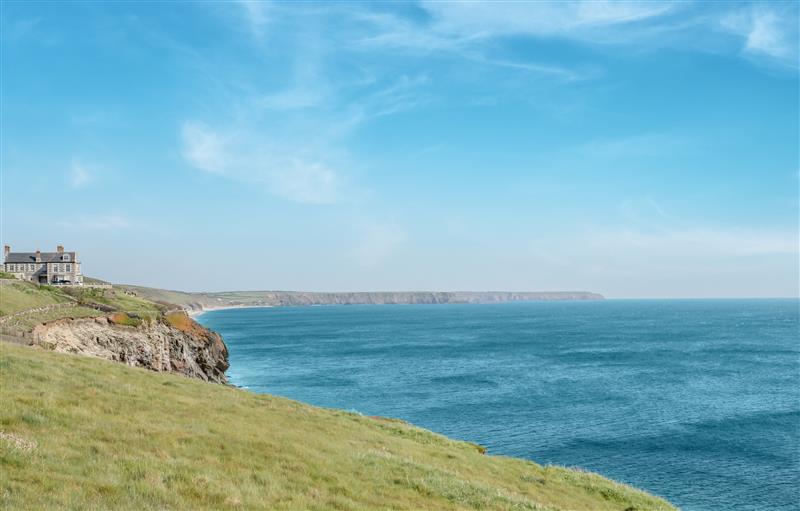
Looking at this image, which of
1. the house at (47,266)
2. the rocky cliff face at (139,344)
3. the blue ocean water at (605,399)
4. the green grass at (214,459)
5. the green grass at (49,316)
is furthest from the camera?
the house at (47,266)

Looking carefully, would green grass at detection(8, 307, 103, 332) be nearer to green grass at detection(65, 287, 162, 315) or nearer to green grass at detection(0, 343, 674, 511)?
green grass at detection(65, 287, 162, 315)

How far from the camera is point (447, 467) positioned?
2608cm

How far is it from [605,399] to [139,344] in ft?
205

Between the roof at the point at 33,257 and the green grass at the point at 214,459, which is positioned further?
the roof at the point at 33,257

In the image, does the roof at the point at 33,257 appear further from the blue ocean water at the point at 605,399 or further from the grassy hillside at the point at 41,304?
the blue ocean water at the point at 605,399

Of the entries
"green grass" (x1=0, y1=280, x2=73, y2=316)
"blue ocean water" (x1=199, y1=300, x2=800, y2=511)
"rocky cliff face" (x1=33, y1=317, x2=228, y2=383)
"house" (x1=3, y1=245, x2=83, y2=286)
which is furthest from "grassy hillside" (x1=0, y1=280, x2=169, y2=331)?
"house" (x1=3, y1=245, x2=83, y2=286)

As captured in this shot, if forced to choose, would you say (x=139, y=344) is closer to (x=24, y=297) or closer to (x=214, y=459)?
(x=24, y=297)

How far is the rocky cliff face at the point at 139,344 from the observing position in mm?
62656

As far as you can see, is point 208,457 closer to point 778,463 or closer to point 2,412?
point 2,412

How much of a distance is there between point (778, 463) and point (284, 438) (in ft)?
153

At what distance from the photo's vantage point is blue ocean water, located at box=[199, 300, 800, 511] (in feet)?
156

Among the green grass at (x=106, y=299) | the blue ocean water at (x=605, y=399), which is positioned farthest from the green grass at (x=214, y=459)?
the green grass at (x=106, y=299)

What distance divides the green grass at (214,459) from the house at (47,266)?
370ft

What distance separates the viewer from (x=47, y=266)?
428 ft
